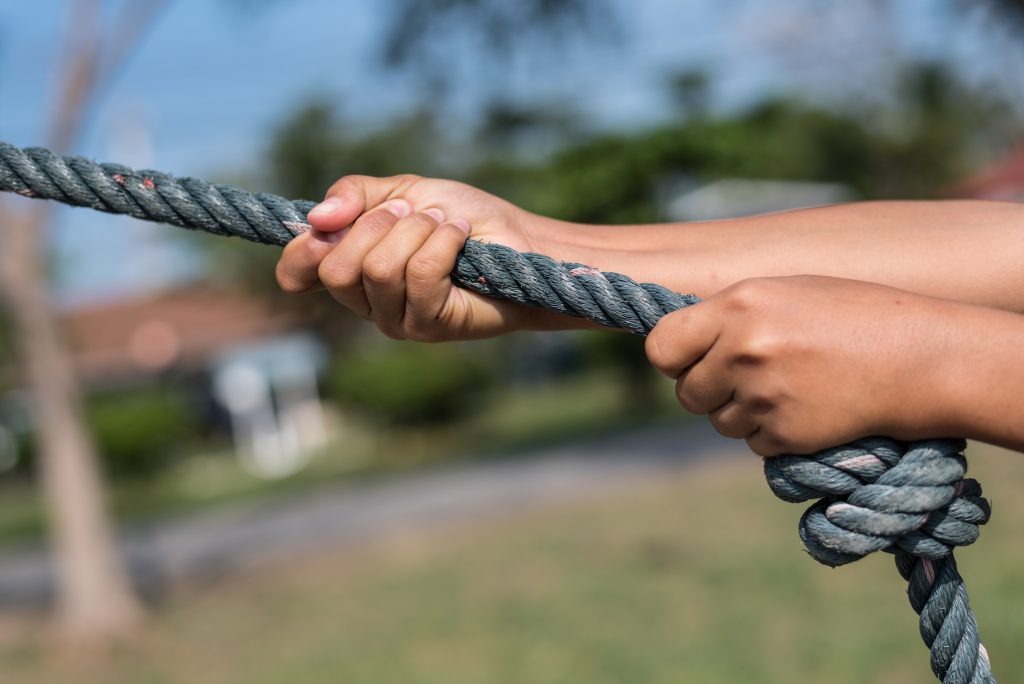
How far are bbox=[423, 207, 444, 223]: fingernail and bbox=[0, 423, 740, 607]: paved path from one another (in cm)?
742

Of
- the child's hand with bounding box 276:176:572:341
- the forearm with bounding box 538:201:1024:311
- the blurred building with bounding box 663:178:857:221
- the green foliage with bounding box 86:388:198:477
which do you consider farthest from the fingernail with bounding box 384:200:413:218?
the green foliage with bounding box 86:388:198:477

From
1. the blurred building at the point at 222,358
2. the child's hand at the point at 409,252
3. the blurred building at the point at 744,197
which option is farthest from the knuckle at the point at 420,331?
the blurred building at the point at 222,358

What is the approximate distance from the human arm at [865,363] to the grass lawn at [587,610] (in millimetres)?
3339

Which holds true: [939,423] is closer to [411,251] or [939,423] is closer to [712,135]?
[411,251]

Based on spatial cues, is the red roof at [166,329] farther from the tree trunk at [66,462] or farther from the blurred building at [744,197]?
the tree trunk at [66,462]

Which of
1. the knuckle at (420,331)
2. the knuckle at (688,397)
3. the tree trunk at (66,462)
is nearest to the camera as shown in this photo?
the knuckle at (688,397)

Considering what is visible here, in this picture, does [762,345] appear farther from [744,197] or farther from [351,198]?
[744,197]

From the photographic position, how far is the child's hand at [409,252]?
1408mm

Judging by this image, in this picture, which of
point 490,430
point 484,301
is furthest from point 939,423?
point 490,430

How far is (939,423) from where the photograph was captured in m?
1.15

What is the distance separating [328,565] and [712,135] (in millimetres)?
9073

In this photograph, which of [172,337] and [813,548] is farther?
[172,337]

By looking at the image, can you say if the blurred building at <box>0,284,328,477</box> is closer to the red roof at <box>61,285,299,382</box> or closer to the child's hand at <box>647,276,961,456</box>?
the red roof at <box>61,285,299,382</box>

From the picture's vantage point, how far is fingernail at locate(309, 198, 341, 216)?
1470 mm
